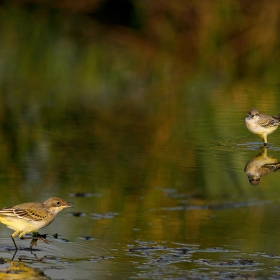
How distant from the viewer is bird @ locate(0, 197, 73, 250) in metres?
7.09

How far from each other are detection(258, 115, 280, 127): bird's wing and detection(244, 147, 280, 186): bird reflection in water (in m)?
0.97

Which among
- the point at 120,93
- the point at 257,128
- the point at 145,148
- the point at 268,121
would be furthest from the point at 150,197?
the point at 120,93

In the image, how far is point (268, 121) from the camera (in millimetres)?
11414

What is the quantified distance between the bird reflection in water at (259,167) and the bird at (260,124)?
0.89m

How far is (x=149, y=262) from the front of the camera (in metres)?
6.39

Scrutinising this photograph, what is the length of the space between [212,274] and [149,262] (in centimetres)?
56

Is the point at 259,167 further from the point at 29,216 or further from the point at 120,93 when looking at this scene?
the point at 120,93

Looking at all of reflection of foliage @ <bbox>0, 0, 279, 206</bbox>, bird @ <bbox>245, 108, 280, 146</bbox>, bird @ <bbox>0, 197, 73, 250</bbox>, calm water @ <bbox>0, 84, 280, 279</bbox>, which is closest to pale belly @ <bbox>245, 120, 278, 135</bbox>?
bird @ <bbox>245, 108, 280, 146</bbox>

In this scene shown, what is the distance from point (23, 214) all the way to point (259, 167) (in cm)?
351

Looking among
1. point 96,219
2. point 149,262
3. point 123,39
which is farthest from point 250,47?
point 149,262

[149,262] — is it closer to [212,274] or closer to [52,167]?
[212,274]

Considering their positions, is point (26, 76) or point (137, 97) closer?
point (137, 97)

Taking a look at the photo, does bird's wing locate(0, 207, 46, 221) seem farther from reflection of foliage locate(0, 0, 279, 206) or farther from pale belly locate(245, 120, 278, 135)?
pale belly locate(245, 120, 278, 135)

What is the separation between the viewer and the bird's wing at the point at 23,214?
7105mm
